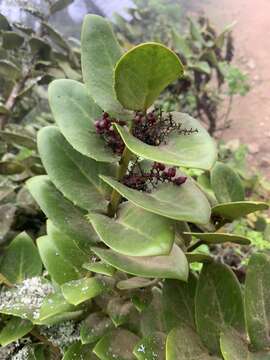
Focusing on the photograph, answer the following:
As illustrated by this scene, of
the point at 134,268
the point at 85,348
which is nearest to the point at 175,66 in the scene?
the point at 134,268

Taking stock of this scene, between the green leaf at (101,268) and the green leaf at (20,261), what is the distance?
0.79 feet

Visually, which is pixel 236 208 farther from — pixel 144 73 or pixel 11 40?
pixel 11 40

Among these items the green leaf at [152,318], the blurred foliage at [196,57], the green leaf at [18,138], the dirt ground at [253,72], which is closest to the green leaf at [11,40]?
the green leaf at [18,138]

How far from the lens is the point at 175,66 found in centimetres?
56

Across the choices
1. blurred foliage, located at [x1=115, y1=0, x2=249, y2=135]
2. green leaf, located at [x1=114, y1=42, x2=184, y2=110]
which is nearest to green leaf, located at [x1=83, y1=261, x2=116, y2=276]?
green leaf, located at [x1=114, y1=42, x2=184, y2=110]

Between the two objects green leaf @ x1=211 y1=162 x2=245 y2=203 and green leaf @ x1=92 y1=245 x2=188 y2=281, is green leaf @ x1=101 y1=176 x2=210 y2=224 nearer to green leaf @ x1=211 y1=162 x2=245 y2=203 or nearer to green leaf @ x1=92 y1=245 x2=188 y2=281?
green leaf @ x1=92 y1=245 x2=188 y2=281

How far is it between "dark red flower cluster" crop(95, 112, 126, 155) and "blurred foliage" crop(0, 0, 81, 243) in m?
0.47

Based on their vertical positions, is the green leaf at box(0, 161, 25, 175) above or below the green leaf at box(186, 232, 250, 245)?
below

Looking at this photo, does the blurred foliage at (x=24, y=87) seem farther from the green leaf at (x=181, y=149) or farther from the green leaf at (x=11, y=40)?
the green leaf at (x=181, y=149)

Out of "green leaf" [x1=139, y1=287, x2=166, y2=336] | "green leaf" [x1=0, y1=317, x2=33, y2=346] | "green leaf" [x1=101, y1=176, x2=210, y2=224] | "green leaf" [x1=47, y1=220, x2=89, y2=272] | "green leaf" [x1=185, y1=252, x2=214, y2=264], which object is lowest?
"green leaf" [x1=0, y1=317, x2=33, y2=346]

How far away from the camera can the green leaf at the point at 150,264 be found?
0.64 meters

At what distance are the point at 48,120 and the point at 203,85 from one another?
1.00 metres

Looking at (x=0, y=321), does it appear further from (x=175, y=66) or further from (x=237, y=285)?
(x=175, y=66)

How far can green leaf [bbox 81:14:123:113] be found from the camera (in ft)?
2.15
